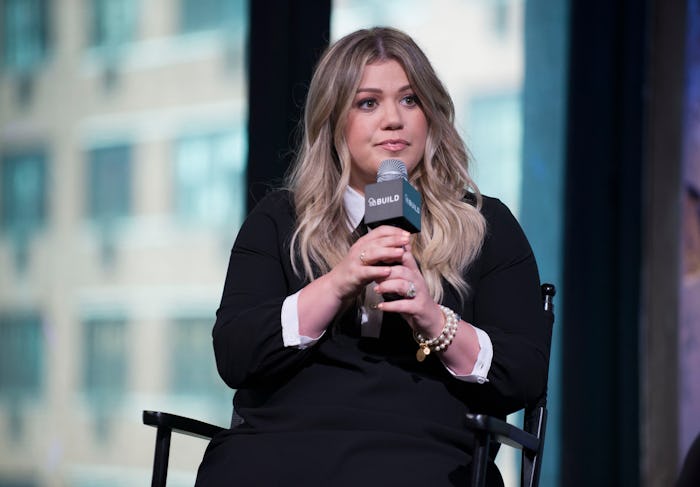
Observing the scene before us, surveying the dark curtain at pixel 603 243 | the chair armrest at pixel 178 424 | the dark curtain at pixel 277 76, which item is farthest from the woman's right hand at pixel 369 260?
the dark curtain at pixel 603 243

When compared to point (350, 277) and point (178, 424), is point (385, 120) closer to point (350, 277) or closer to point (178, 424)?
point (350, 277)

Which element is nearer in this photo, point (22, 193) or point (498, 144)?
point (22, 193)

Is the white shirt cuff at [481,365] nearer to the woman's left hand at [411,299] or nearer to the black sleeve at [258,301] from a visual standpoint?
the woman's left hand at [411,299]

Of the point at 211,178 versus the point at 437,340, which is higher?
the point at 211,178

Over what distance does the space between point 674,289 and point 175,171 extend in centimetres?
229

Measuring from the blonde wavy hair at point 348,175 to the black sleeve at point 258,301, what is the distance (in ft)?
0.12

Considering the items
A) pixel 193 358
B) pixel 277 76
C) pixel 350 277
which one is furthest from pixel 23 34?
pixel 350 277

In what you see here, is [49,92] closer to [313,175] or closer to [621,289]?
[313,175]

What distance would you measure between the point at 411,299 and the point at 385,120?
413mm

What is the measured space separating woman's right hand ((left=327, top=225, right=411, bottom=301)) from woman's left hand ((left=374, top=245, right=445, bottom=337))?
2cm

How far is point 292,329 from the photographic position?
1666mm

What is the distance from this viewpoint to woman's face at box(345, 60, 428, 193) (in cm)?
184

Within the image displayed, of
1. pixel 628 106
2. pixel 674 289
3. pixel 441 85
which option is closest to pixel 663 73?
pixel 628 106

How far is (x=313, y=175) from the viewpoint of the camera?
194 cm
